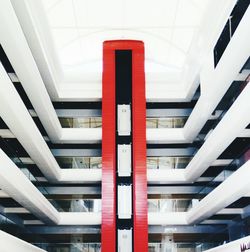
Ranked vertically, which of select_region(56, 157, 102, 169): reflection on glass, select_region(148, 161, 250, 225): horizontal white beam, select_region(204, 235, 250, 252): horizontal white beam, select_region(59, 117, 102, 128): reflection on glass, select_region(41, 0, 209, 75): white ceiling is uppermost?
select_region(41, 0, 209, 75): white ceiling

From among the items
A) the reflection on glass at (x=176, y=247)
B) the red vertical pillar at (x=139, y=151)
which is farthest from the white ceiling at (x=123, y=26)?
the reflection on glass at (x=176, y=247)

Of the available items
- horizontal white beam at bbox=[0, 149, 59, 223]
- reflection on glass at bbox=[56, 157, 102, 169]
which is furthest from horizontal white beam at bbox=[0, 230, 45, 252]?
reflection on glass at bbox=[56, 157, 102, 169]

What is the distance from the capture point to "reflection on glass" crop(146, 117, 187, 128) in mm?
19109

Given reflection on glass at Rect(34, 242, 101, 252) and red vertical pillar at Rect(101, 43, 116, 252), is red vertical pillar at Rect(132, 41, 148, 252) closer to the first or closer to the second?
red vertical pillar at Rect(101, 43, 116, 252)

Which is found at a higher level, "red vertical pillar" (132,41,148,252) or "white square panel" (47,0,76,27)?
"white square panel" (47,0,76,27)

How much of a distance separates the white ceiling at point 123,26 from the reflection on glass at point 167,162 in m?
3.79

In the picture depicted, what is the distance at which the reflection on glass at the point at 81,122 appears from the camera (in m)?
19.0

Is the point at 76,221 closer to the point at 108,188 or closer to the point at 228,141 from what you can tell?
the point at 108,188

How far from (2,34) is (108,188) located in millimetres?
8056

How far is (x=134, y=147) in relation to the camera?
17594mm

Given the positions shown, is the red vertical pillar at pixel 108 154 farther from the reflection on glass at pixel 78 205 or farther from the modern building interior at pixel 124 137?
the reflection on glass at pixel 78 205

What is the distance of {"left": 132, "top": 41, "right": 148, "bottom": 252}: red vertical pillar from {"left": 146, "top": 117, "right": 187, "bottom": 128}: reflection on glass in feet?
4.15

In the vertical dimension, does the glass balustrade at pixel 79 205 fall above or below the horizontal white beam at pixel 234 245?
above

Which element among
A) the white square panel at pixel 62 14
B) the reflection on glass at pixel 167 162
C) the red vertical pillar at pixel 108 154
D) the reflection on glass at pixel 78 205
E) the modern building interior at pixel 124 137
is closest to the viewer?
the modern building interior at pixel 124 137
